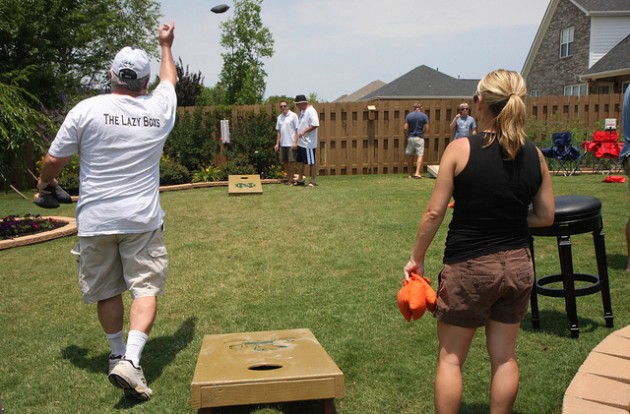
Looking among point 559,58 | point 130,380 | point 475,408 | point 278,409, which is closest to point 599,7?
point 559,58

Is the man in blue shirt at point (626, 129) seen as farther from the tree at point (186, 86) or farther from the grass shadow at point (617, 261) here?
the tree at point (186, 86)

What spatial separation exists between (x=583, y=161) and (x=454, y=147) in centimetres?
1521

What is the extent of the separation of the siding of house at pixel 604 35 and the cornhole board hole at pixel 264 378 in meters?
29.8

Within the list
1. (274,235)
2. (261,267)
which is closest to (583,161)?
(274,235)

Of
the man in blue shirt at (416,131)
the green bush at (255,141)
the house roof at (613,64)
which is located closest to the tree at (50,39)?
the green bush at (255,141)

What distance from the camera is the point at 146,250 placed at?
360cm

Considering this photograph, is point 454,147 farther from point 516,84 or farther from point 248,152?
point 248,152

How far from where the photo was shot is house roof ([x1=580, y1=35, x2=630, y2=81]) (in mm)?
24969

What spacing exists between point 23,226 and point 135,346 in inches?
235

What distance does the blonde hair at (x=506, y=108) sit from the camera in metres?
2.57

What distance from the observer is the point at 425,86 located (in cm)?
4572

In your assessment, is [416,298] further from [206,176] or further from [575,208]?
[206,176]

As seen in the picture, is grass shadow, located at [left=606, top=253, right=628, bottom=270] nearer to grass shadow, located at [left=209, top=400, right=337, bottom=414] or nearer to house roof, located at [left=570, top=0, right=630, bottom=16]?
grass shadow, located at [left=209, top=400, right=337, bottom=414]

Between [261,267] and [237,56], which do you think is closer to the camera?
[261,267]
